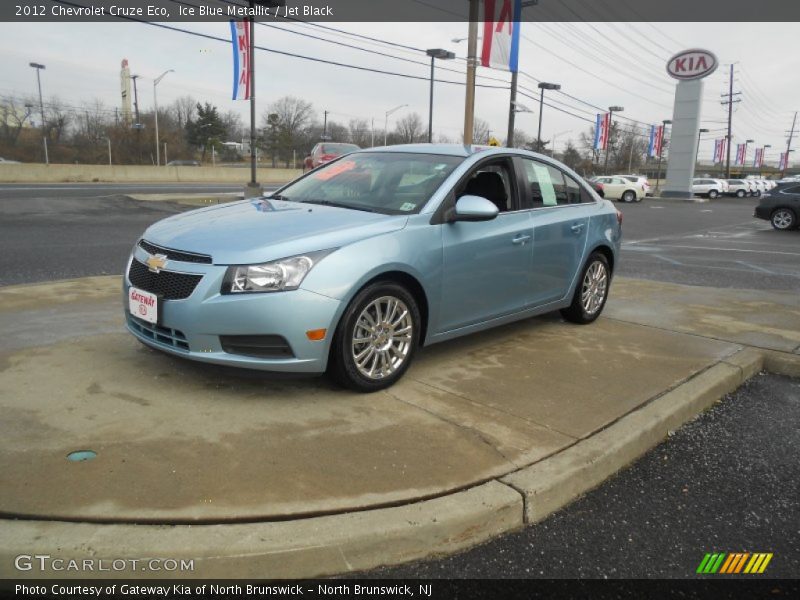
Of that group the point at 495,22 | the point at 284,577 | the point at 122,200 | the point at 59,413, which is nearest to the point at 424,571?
the point at 284,577

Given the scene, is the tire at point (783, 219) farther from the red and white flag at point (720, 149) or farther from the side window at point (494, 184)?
the red and white flag at point (720, 149)

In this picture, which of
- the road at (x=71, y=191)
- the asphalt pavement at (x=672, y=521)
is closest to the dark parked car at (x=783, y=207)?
the asphalt pavement at (x=672, y=521)

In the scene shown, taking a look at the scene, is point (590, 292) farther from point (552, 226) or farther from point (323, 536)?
point (323, 536)

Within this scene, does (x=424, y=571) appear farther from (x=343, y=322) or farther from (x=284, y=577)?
(x=343, y=322)

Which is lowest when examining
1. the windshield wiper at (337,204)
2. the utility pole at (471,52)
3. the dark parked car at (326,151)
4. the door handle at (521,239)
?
the door handle at (521,239)

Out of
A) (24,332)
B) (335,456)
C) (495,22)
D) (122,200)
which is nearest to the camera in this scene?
(335,456)

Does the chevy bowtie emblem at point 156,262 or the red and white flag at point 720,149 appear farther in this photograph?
the red and white flag at point 720,149

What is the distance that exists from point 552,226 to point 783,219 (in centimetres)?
1903

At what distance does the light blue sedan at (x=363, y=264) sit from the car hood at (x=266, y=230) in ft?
0.04

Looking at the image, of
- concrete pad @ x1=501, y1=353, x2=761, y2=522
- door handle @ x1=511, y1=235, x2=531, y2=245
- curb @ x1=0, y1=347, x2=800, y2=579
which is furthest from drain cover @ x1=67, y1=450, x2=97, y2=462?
door handle @ x1=511, y1=235, x2=531, y2=245

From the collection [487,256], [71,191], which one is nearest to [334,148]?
[71,191]

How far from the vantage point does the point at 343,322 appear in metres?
3.62

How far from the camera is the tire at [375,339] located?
3.66 metres

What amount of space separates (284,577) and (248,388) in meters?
1.62
